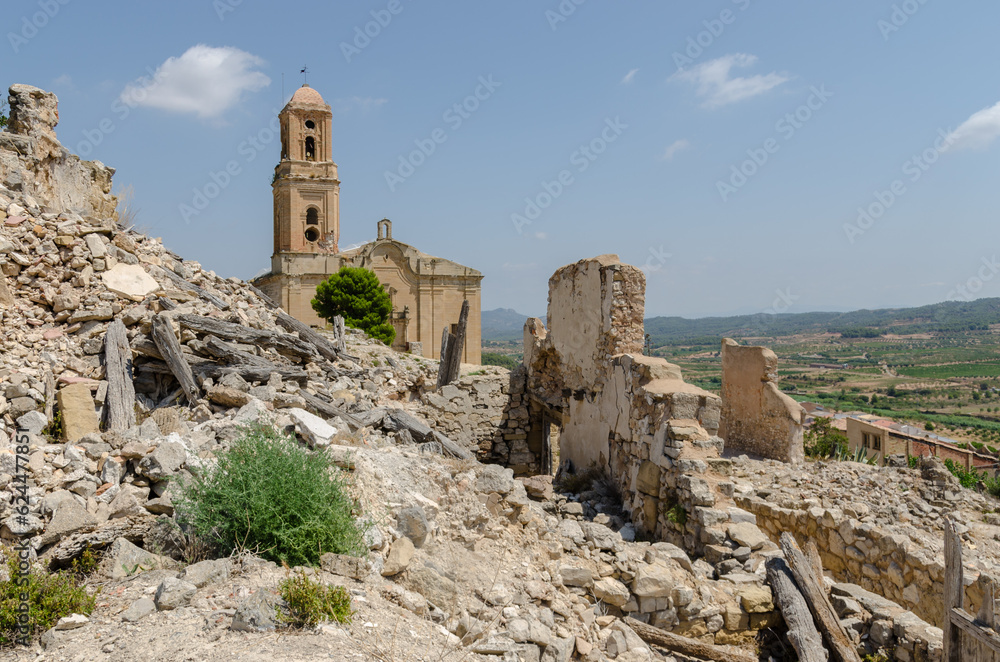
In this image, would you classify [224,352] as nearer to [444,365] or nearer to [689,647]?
[444,365]

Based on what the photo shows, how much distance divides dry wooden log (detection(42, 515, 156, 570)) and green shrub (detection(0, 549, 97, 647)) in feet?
1.15

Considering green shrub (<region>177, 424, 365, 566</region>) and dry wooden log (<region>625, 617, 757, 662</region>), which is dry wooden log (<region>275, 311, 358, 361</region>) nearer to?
green shrub (<region>177, 424, 365, 566</region>)

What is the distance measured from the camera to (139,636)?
9.54 feet

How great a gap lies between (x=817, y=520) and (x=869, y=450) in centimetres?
1619

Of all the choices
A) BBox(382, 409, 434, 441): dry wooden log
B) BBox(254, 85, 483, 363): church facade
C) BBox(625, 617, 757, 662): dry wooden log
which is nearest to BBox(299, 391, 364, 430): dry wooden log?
BBox(382, 409, 434, 441): dry wooden log

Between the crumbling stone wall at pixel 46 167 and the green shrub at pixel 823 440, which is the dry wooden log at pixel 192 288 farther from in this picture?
the green shrub at pixel 823 440

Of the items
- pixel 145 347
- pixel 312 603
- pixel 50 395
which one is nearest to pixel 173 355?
pixel 145 347

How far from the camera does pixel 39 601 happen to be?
3.04m

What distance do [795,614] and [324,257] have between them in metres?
33.6

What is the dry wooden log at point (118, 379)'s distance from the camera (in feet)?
19.1

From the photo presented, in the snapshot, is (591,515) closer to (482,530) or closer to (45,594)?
(482,530)

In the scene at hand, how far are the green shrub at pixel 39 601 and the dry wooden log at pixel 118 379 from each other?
2589mm

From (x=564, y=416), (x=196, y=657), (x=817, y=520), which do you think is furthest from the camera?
(x=564, y=416)

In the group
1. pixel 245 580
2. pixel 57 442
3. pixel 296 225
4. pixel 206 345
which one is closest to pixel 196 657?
pixel 245 580
